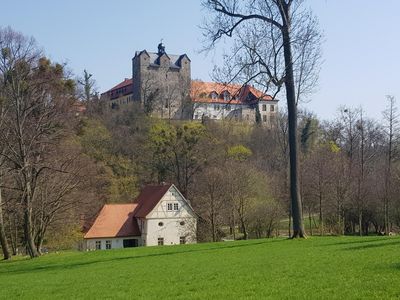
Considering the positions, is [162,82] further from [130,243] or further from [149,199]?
[130,243]

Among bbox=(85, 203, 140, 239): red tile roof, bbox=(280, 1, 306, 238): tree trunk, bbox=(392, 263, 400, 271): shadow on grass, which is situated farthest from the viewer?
bbox=(85, 203, 140, 239): red tile roof

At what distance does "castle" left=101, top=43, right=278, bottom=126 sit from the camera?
9700cm

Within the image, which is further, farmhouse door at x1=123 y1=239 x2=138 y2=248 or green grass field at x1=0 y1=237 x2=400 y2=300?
farmhouse door at x1=123 y1=239 x2=138 y2=248

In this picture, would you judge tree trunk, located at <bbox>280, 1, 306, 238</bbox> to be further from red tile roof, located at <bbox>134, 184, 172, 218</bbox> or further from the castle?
the castle

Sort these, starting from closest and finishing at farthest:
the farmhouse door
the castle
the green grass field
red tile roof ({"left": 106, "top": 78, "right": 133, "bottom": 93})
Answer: the green grass field < the farmhouse door < the castle < red tile roof ({"left": 106, "top": 78, "right": 133, "bottom": 93})

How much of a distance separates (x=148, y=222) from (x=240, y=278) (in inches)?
1667

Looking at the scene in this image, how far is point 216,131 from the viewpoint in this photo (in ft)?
245

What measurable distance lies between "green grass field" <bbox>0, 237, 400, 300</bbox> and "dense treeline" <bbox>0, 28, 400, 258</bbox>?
13.3 m

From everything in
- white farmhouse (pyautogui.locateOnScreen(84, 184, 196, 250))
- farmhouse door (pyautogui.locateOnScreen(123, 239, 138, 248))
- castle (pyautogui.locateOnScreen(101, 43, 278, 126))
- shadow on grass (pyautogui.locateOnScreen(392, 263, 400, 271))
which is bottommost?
farmhouse door (pyautogui.locateOnScreen(123, 239, 138, 248))

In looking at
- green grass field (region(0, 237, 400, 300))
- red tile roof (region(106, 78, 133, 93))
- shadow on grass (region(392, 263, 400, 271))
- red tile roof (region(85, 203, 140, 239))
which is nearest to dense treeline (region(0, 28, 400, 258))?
red tile roof (region(85, 203, 140, 239))

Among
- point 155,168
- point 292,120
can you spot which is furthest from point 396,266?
point 155,168

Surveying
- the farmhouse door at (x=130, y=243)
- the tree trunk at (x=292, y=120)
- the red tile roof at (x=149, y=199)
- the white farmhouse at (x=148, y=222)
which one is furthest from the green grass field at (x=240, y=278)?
the farmhouse door at (x=130, y=243)

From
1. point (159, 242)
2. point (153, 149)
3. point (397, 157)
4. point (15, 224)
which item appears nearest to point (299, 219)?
point (15, 224)

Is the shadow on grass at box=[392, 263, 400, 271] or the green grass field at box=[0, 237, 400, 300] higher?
the shadow on grass at box=[392, 263, 400, 271]
